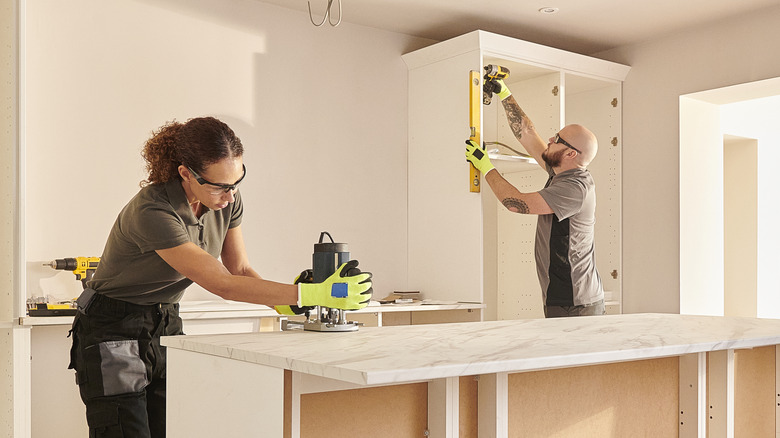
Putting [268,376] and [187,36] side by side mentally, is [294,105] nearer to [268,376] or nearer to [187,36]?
[187,36]

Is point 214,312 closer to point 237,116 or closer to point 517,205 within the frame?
point 237,116

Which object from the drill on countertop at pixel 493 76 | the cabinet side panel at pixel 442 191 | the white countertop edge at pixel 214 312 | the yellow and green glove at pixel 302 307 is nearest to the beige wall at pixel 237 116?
the cabinet side panel at pixel 442 191

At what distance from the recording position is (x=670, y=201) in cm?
471

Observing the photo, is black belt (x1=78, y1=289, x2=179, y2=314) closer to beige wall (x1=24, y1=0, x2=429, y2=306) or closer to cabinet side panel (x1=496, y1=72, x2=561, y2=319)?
beige wall (x1=24, y1=0, x2=429, y2=306)

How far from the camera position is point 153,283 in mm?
2080

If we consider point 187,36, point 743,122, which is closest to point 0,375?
point 187,36

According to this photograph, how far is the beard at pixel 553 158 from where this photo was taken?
3.61 metres

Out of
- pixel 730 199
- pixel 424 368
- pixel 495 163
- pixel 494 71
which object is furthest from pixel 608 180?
pixel 424 368

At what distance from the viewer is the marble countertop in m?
1.28

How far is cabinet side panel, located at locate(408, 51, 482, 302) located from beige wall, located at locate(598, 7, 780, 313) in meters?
1.29

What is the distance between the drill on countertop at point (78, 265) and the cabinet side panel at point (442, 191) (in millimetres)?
1947

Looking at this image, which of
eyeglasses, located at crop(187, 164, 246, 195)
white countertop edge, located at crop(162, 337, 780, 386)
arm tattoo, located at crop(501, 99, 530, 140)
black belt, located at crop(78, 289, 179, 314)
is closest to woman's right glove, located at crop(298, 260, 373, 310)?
white countertop edge, located at crop(162, 337, 780, 386)

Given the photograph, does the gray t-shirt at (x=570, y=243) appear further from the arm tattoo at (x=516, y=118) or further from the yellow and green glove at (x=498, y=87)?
the yellow and green glove at (x=498, y=87)

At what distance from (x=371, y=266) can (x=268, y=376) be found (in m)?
3.05
